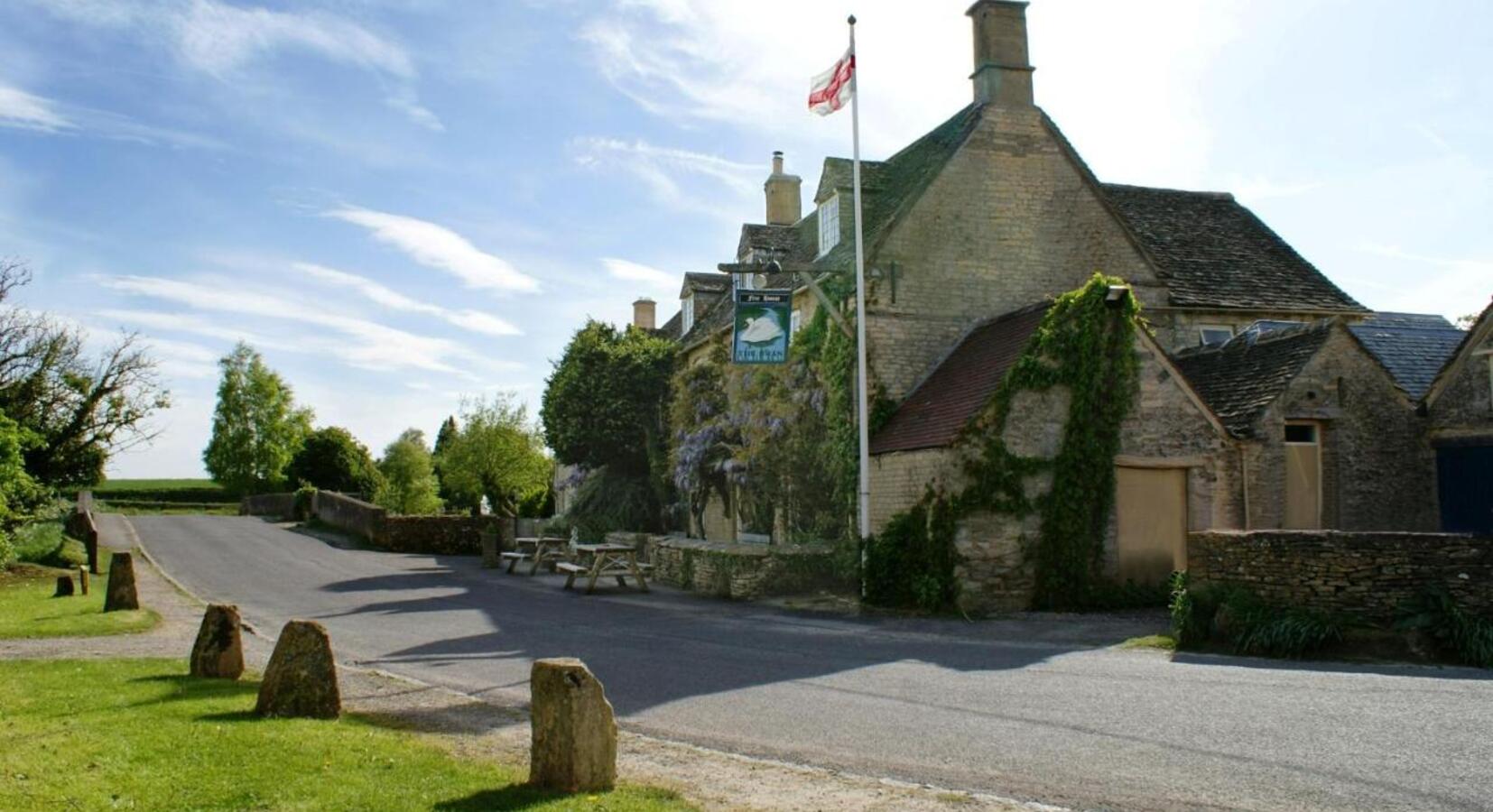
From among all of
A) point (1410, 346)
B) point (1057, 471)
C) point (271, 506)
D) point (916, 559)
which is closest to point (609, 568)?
point (916, 559)

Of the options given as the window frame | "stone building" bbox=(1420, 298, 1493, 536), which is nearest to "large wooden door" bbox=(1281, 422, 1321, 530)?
"stone building" bbox=(1420, 298, 1493, 536)

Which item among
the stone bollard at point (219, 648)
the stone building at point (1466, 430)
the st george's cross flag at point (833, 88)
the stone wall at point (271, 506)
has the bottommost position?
the stone bollard at point (219, 648)

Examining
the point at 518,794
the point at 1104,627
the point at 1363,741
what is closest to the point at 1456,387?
the point at 1104,627

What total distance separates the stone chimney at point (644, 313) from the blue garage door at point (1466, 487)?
3169 cm

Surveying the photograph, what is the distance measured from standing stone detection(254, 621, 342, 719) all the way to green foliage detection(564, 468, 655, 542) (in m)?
22.0

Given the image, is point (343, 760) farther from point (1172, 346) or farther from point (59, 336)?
point (59, 336)

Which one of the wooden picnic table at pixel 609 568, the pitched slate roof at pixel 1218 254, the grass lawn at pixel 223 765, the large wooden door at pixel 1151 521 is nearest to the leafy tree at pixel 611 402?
the wooden picnic table at pixel 609 568

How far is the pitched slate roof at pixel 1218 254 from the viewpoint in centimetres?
2516

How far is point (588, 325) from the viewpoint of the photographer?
1324 inches

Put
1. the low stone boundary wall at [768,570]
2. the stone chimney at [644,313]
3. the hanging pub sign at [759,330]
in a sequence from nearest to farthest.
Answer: the hanging pub sign at [759,330] < the low stone boundary wall at [768,570] < the stone chimney at [644,313]

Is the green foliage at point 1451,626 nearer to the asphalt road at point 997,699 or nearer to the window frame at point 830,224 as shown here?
the asphalt road at point 997,699

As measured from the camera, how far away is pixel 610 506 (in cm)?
3250

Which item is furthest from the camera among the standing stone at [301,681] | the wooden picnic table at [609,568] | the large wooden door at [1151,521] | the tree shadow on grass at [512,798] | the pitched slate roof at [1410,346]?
the pitched slate roof at [1410,346]

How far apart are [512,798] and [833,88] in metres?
15.9
